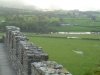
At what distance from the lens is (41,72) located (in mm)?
7562

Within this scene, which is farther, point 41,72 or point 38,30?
point 38,30

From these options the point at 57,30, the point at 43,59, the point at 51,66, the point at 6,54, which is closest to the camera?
the point at 51,66

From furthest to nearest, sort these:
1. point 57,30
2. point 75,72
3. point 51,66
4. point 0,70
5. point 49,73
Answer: point 57,30 → point 75,72 → point 0,70 → point 51,66 → point 49,73

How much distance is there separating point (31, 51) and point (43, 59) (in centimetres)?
77

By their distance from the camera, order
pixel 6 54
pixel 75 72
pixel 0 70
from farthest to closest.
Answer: pixel 75 72 → pixel 6 54 → pixel 0 70

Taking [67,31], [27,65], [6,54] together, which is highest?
[27,65]

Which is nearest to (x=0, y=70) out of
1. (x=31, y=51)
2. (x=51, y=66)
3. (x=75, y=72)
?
(x=31, y=51)

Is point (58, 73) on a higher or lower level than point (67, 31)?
higher

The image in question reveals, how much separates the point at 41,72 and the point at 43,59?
1.81 meters

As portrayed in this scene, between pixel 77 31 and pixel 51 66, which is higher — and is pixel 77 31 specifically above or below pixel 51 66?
below

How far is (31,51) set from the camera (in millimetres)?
9875

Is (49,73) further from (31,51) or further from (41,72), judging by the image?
(31,51)

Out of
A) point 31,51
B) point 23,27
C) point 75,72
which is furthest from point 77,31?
point 31,51

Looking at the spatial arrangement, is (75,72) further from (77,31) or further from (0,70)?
(77,31)
